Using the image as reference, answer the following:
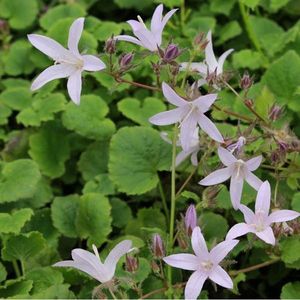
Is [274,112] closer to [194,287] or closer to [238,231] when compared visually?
[238,231]

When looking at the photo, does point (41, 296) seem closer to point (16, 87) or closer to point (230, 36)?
point (16, 87)

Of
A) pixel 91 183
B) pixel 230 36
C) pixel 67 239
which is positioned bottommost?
pixel 67 239

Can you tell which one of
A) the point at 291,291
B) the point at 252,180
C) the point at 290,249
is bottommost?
the point at 291,291

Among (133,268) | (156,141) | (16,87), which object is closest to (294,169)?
(156,141)

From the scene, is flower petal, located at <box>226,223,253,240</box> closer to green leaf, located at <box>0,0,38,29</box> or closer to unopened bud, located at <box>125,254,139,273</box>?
unopened bud, located at <box>125,254,139,273</box>

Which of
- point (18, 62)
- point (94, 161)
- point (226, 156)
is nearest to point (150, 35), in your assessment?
point (226, 156)
